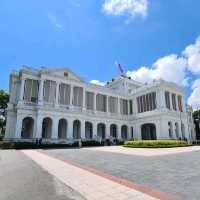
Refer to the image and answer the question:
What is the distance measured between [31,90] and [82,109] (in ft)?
34.3

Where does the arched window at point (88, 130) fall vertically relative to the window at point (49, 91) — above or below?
below

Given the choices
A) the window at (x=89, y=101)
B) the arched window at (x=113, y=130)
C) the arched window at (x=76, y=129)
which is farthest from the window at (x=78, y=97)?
the arched window at (x=113, y=130)

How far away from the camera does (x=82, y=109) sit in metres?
36.0

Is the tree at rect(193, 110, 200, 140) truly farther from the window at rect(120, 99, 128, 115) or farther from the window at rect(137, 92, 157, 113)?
the window at rect(120, 99, 128, 115)

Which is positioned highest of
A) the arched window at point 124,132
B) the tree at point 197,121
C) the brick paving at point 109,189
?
the tree at point 197,121

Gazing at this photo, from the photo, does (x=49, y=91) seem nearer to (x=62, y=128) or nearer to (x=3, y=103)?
(x=62, y=128)

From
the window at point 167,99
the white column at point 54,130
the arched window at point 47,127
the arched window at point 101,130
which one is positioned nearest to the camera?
the white column at point 54,130

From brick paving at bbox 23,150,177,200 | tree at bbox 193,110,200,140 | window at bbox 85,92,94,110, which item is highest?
window at bbox 85,92,94,110

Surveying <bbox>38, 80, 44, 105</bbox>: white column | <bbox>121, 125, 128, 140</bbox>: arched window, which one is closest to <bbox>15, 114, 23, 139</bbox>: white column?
<bbox>38, 80, 44, 105</bbox>: white column

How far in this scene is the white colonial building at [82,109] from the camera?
101ft

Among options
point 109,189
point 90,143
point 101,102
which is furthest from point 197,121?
point 109,189

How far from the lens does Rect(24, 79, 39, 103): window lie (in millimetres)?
31500

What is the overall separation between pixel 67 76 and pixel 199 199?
111 ft

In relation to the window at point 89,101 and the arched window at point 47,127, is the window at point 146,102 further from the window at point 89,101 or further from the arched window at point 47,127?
the arched window at point 47,127
